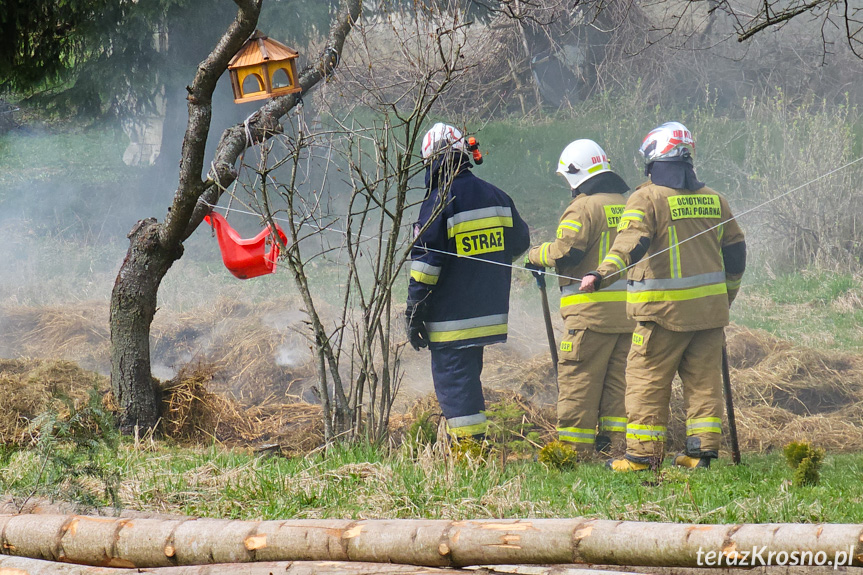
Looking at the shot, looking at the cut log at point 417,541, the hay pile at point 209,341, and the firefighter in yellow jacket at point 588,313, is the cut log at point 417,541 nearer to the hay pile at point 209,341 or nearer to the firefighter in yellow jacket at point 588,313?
the firefighter in yellow jacket at point 588,313

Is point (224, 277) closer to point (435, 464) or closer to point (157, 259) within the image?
point (157, 259)

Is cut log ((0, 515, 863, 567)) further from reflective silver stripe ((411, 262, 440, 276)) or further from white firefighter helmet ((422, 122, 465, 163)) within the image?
white firefighter helmet ((422, 122, 465, 163))

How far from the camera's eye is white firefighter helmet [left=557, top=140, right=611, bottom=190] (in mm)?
5828

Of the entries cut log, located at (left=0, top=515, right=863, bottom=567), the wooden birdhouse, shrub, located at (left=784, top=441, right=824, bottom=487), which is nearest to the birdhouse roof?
the wooden birdhouse

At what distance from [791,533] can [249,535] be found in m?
1.82

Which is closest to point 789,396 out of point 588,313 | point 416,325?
point 588,313

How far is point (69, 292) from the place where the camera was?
11797 mm

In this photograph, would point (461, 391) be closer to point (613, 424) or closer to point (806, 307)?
point (613, 424)

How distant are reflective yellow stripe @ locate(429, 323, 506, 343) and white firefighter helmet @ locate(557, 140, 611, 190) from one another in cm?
122

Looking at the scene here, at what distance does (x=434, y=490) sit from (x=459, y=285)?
6.87 ft

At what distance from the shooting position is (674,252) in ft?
17.2

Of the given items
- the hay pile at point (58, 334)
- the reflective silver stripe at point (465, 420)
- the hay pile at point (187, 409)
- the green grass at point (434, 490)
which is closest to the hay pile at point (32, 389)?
the hay pile at point (187, 409)

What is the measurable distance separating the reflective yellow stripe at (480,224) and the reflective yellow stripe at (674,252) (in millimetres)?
1026

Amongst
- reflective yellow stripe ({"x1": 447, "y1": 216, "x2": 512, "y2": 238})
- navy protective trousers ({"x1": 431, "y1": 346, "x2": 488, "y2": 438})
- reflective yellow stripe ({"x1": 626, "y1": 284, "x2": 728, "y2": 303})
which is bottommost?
navy protective trousers ({"x1": 431, "y1": 346, "x2": 488, "y2": 438})
